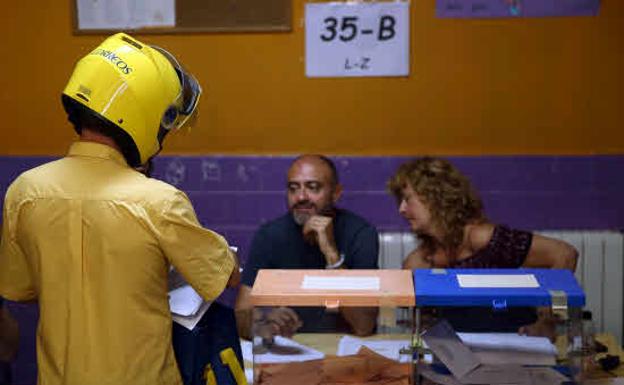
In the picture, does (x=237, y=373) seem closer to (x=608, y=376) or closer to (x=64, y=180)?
(x=64, y=180)

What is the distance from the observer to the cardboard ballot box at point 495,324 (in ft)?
7.50

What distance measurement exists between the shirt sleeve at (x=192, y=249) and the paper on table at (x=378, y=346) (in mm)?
497

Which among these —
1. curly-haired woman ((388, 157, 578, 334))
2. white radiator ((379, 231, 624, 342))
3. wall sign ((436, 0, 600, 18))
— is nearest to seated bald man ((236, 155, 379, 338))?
curly-haired woman ((388, 157, 578, 334))

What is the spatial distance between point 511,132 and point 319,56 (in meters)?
0.93

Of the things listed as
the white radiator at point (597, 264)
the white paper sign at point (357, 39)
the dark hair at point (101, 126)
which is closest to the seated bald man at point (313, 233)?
the white radiator at point (597, 264)

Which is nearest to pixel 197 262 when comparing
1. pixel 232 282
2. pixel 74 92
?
pixel 232 282

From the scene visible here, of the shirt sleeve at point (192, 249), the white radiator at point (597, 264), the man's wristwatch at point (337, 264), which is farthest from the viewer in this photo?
the white radiator at point (597, 264)

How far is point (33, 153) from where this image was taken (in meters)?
4.21

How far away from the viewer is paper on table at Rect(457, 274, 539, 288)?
2379 millimetres

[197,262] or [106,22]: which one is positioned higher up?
[106,22]

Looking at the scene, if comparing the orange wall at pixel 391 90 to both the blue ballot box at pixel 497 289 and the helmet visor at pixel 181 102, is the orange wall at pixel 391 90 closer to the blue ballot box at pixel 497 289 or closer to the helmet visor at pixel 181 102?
the blue ballot box at pixel 497 289

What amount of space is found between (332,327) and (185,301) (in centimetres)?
45

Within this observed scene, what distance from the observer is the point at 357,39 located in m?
4.06

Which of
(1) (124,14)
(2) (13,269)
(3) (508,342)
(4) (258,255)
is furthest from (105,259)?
(1) (124,14)
